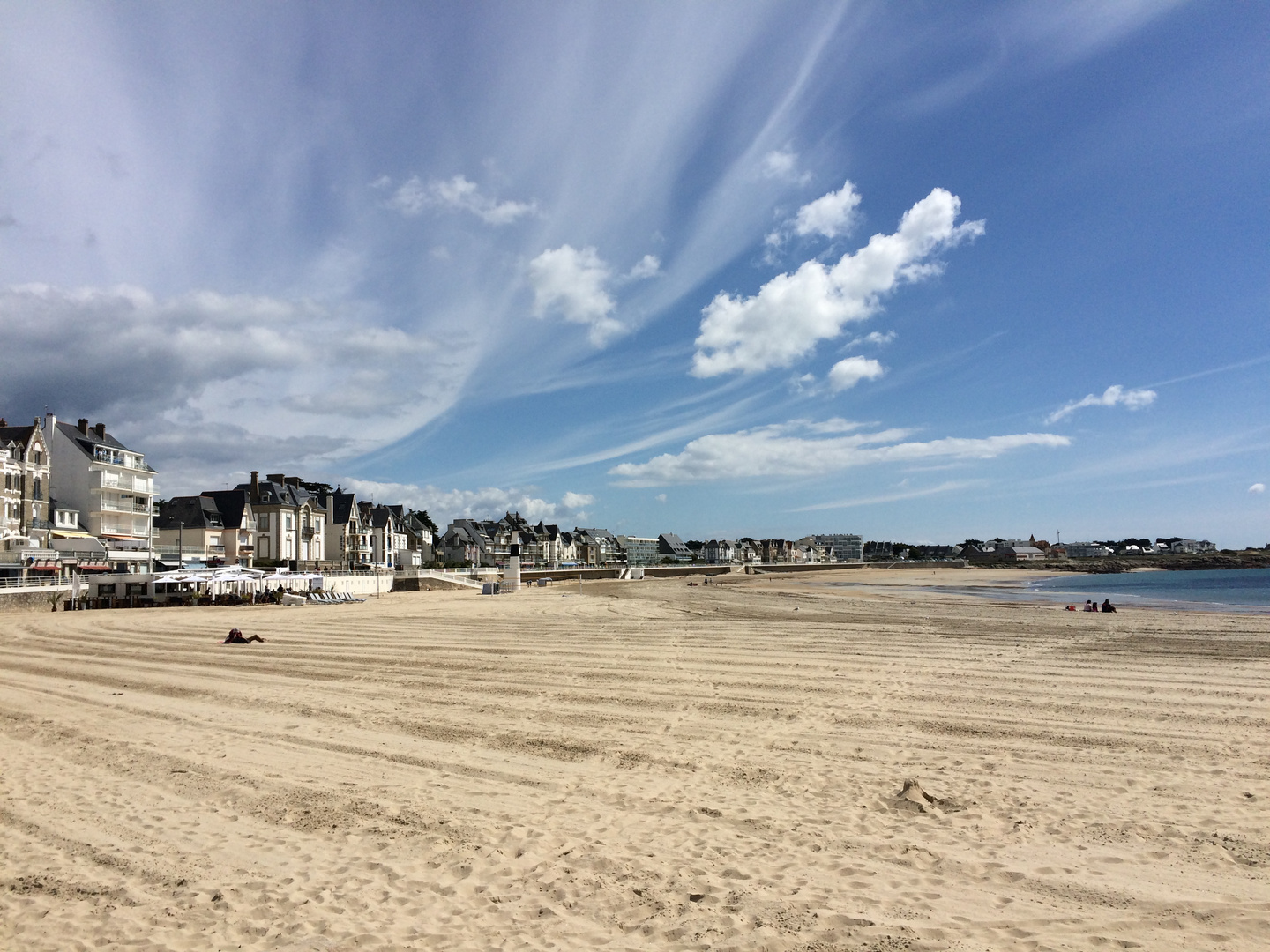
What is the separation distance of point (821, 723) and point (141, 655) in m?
17.5

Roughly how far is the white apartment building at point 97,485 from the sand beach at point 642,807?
48392 mm

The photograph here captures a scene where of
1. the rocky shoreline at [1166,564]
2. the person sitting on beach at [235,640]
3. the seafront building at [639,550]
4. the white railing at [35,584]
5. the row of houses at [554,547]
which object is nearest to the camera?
the person sitting on beach at [235,640]

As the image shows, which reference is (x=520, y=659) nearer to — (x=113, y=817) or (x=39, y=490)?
(x=113, y=817)

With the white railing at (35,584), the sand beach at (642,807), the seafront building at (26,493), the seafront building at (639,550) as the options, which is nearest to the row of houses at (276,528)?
the seafront building at (26,493)

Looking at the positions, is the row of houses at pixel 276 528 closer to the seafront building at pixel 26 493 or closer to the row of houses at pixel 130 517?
the row of houses at pixel 130 517

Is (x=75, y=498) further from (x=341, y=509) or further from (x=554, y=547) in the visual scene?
(x=554, y=547)

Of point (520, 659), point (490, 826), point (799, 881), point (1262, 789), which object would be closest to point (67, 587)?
point (520, 659)

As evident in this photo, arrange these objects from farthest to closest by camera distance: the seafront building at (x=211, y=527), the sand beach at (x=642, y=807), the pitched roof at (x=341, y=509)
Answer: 1. the pitched roof at (x=341, y=509)
2. the seafront building at (x=211, y=527)
3. the sand beach at (x=642, y=807)

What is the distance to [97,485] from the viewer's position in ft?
181

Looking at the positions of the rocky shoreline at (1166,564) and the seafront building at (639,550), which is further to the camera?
the seafront building at (639,550)

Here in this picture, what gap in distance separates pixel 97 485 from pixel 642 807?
63616 mm

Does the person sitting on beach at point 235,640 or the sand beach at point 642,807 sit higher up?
the sand beach at point 642,807

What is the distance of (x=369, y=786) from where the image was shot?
25.7ft

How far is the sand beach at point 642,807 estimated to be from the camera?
4.97m
